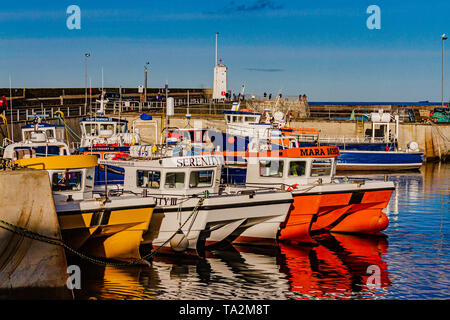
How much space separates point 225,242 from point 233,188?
2141 millimetres

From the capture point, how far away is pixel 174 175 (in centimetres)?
2028

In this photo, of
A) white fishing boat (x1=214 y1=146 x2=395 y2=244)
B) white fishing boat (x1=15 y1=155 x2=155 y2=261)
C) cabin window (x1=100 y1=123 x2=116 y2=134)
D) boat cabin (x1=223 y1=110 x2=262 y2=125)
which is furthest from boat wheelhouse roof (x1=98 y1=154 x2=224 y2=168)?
boat cabin (x1=223 y1=110 x2=262 y2=125)

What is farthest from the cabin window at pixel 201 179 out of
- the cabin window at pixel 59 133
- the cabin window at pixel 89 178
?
the cabin window at pixel 59 133

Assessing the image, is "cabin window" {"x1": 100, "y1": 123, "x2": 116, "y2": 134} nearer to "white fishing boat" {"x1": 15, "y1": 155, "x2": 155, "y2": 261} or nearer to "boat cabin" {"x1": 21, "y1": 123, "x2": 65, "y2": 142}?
"boat cabin" {"x1": 21, "y1": 123, "x2": 65, "y2": 142}

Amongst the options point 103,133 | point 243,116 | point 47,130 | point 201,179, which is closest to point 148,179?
point 201,179

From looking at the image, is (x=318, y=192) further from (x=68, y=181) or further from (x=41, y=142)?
(x=41, y=142)

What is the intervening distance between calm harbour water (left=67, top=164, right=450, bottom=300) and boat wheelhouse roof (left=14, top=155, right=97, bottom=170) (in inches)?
117

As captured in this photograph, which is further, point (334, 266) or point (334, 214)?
point (334, 214)

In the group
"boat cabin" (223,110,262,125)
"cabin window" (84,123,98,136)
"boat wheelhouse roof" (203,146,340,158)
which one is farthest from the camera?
"boat cabin" (223,110,262,125)

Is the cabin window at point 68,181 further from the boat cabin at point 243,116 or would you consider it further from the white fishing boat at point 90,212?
the boat cabin at point 243,116

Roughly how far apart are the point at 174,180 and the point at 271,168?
4.94 m

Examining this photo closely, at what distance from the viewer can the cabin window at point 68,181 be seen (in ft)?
59.7

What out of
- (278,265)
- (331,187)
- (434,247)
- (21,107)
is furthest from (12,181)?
(21,107)

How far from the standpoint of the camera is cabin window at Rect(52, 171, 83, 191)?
18188mm
